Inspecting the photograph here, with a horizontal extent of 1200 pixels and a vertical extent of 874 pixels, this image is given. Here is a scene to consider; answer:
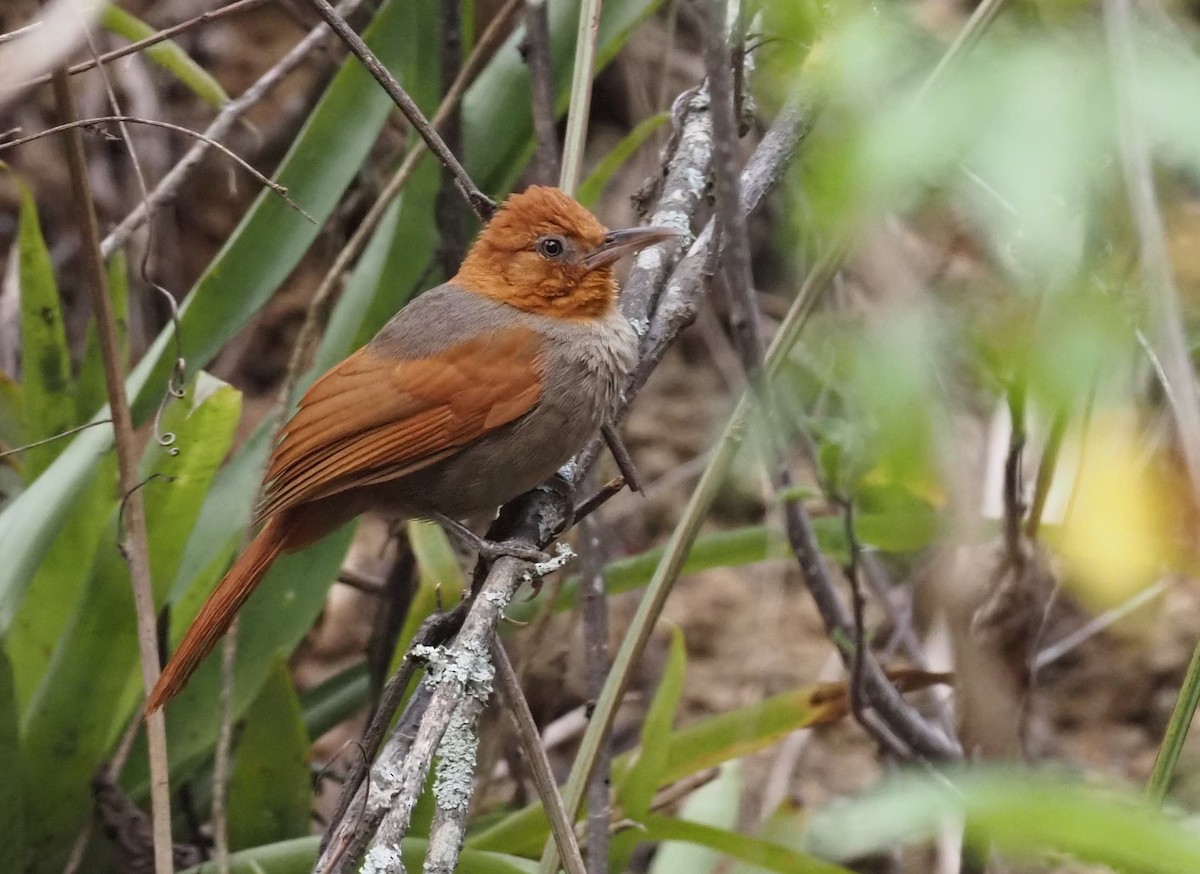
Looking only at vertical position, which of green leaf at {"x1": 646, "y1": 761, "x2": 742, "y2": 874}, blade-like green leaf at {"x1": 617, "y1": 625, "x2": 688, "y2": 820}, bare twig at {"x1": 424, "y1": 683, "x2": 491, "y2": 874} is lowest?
green leaf at {"x1": 646, "y1": 761, "x2": 742, "y2": 874}

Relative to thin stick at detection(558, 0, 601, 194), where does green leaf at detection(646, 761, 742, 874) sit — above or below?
below

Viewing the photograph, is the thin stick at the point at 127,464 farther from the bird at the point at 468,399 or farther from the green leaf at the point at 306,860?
the green leaf at the point at 306,860

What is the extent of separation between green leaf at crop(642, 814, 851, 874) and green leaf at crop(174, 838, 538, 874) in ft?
1.20

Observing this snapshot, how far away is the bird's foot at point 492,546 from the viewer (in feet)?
7.29

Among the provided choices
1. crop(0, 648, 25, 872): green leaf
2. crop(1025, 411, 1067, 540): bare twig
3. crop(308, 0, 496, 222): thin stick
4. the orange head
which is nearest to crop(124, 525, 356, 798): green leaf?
crop(0, 648, 25, 872): green leaf

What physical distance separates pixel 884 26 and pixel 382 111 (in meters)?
2.42

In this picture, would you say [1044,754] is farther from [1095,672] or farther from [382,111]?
[382,111]

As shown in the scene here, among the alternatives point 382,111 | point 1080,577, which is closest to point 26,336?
point 382,111

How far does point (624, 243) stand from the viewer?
270cm

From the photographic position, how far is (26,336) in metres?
3.13

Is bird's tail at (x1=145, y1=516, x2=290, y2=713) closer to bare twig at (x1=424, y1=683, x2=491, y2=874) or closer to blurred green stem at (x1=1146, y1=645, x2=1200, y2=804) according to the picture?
bare twig at (x1=424, y1=683, x2=491, y2=874)

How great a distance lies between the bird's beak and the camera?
258 cm

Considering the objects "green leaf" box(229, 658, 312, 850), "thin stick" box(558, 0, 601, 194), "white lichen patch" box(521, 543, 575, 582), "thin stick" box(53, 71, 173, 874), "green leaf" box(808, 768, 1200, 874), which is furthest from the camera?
"green leaf" box(229, 658, 312, 850)

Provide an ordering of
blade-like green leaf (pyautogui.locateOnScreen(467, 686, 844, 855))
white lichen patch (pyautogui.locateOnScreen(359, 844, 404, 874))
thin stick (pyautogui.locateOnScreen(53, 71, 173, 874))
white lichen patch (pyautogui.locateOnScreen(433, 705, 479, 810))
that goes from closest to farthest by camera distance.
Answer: white lichen patch (pyautogui.locateOnScreen(359, 844, 404, 874))
white lichen patch (pyautogui.locateOnScreen(433, 705, 479, 810))
thin stick (pyautogui.locateOnScreen(53, 71, 173, 874))
blade-like green leaf (pyautogui.locateOnScreen(467, 686, 844, 855))
